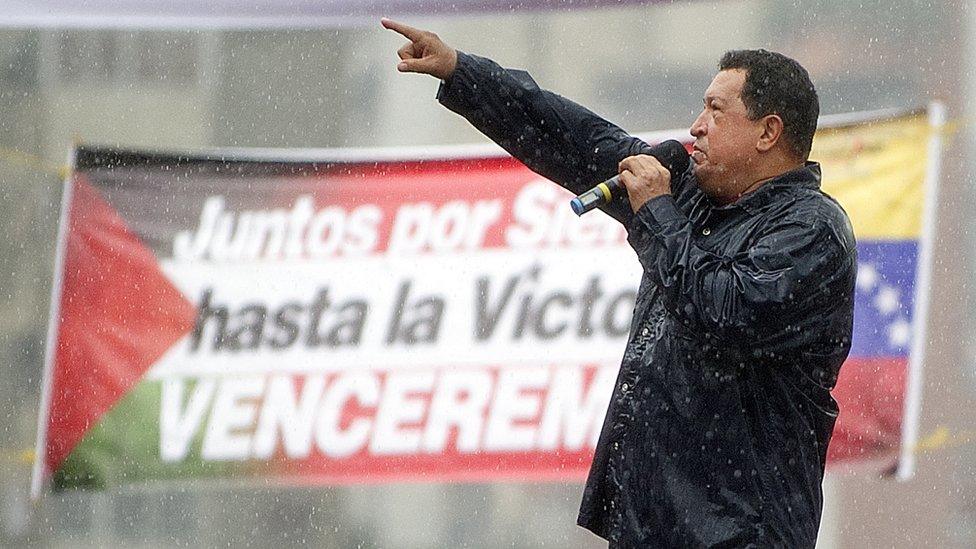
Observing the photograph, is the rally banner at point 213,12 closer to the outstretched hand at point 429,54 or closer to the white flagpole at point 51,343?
the white flagpole at point 51,343

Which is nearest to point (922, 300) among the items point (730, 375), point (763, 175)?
point (763, 175)

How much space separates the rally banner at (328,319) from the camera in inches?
171

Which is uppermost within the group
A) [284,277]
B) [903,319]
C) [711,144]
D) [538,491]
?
[711,144]

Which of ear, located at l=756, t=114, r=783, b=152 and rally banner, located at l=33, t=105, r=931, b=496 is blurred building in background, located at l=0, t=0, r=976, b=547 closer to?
rally banner, located at l=33, t=105, r=931, b=496

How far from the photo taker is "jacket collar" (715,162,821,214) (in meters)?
2.02

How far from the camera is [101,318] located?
14.9 feet

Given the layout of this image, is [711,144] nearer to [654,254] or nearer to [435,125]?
[654,254]

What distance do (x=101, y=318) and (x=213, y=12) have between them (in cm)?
112

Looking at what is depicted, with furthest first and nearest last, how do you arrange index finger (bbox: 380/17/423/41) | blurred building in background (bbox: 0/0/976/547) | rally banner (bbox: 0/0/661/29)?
rally banner (bbox: 0/0/661/29) < blurred building in background (bbox: 0/0/976/547) < index finger (bbox: 380/17/423/41)

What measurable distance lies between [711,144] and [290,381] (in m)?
2.70

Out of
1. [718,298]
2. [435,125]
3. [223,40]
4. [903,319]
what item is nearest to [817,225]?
[718,298]

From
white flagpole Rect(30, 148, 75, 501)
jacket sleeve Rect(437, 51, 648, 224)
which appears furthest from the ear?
white flagpole Rect(30, 148, 75, 501)

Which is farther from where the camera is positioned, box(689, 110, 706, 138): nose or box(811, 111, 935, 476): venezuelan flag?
box(811, 111, 935, 476): venezuelan flag

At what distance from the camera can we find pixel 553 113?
7.41 feet
